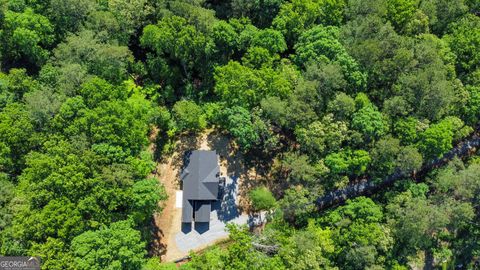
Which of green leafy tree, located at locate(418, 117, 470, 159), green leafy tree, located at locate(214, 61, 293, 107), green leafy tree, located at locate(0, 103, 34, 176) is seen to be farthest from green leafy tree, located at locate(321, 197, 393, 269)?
green leafy tree, located at locate(0, 103, 34, 176)

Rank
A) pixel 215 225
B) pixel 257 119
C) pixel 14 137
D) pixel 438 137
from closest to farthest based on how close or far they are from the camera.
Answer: pixel 14 137 < pixel 438 137 < pixel 257 119 < pixel 215 225

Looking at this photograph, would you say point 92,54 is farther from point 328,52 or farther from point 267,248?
point 267,248

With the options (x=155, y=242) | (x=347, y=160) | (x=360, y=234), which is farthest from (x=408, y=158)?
(x=155, y=242)

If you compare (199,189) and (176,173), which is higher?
(176,173)

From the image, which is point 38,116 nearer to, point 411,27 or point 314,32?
point 314,32

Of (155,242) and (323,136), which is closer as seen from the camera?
(323,136)

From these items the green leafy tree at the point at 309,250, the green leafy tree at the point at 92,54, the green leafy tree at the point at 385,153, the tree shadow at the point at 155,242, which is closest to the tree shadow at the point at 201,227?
the tree shadow at the point at 155,242

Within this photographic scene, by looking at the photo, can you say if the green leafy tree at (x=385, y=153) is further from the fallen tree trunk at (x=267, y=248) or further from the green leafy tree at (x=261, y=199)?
the fallen tree trunk at (x=267, y=248)
